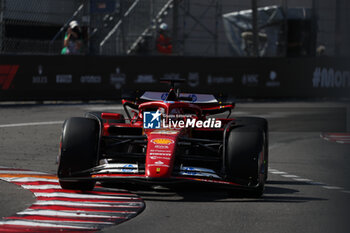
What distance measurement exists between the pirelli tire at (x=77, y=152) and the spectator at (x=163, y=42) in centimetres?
1515

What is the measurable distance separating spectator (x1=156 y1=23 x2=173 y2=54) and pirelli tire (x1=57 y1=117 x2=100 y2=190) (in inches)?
596

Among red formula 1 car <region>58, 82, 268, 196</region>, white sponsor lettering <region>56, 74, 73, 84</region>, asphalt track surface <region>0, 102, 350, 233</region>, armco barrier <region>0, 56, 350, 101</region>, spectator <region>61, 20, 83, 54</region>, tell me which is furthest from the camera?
spectator <region>61, 20, 83, 54</region>

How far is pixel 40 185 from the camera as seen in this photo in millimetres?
8102

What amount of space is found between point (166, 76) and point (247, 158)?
15.1 m

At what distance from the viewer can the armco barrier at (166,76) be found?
20.8 metres

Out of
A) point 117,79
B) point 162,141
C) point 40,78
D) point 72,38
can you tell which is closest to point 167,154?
point 162,141

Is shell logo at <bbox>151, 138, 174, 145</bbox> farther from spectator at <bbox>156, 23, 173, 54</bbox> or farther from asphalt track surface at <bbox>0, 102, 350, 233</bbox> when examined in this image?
spectator at <bbox>156, 23, 173, 54</bbox>

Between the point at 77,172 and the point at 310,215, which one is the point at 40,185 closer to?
the point at 77,172

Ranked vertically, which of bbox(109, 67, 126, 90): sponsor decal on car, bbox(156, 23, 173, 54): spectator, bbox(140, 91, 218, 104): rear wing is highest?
bbox(156, 23, 173, 54): spectator

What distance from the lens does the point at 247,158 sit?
7625 millimetres

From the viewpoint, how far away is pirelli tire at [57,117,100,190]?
303 inches

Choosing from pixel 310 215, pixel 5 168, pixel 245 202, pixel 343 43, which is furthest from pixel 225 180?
pixel 343 43

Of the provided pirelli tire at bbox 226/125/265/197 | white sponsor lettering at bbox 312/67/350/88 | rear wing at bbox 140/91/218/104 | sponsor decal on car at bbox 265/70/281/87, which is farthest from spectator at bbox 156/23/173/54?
pirelli tire at bbox 226/125/265/197

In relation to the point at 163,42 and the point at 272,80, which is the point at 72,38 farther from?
the point at 272,80
